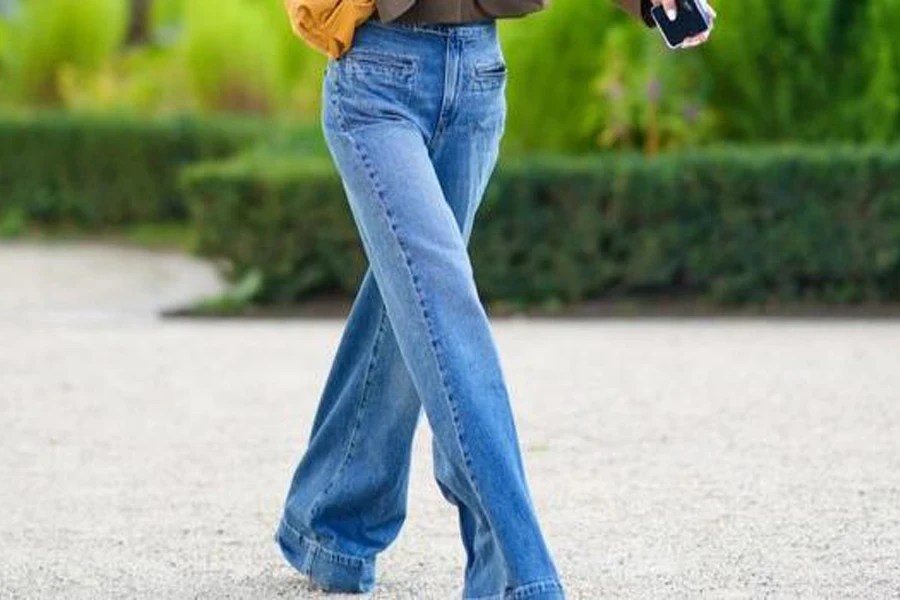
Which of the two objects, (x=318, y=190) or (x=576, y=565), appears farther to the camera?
(x=318, y=190)

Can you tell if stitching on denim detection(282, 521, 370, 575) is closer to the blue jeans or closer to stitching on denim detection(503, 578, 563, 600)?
the blue jeans

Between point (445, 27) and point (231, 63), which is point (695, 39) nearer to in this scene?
point (445, 27)

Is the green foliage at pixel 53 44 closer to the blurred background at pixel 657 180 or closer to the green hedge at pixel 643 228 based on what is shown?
the blurred background at pixel 657 180

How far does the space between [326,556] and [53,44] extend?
13.3 metres

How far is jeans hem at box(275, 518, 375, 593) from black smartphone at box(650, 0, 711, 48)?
4.06 ft

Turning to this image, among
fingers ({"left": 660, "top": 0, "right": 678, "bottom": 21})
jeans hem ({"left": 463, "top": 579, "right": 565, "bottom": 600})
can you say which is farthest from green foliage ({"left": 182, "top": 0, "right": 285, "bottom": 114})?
jeans hem ({"left": 463, "top": 579, "right": 565, "bottom": 600})

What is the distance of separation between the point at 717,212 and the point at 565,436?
401 cm

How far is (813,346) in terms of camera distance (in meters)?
8.98

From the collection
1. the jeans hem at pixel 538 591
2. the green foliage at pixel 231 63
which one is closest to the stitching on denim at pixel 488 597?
the jeans hem at pixel 538 591

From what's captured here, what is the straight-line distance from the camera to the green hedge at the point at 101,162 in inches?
591

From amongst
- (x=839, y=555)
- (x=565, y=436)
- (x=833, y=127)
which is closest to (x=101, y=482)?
(x=565, y=436)

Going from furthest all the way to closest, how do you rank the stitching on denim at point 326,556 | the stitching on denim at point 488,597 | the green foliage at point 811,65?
the green foliage at point 811,65, the stitching on denim at point 326,556, the stitching on denim at point 488,597

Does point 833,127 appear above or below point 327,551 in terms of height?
below

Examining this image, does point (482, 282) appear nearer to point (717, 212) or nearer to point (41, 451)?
point (717, 212)
